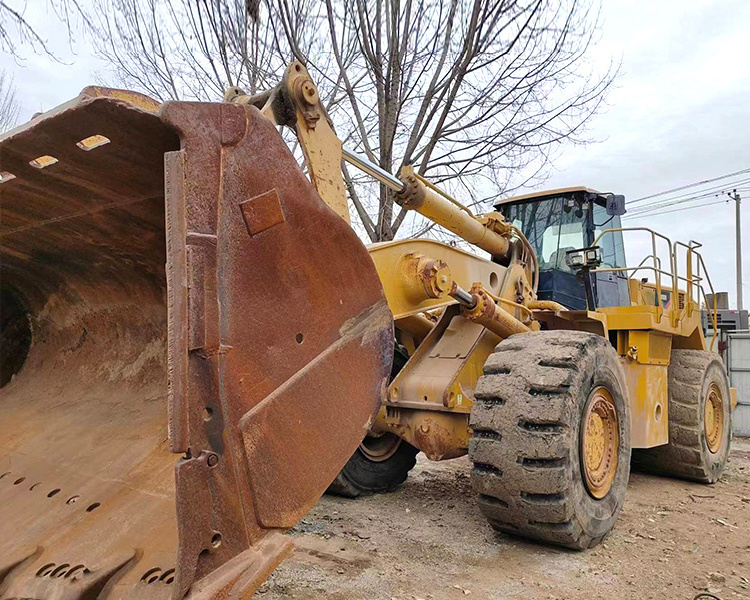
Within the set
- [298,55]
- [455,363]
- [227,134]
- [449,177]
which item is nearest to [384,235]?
[449,177]

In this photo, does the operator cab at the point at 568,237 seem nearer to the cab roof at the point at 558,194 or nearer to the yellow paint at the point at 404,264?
the cab roof at the point at 558,194

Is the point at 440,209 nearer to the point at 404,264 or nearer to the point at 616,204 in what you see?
the point at 404,264

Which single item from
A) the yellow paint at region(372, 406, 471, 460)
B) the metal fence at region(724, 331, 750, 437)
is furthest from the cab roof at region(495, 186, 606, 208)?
the metal fence at region(724, 331, 750, 437)

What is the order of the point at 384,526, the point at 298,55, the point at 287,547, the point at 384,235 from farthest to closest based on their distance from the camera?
the point at 384,235
the point at 298,55
the point at 384,526
the point at 287,547

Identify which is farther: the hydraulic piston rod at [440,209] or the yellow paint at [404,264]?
the hydraulic piston rod at [440,209]

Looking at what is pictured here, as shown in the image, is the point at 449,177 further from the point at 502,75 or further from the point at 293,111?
the point at 293,111

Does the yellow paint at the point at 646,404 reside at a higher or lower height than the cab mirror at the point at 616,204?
lower

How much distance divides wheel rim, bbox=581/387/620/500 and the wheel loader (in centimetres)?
Result: 2

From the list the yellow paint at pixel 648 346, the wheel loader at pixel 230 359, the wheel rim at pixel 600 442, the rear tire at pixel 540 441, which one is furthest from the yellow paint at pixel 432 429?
the yellow paint at pixel 648 346

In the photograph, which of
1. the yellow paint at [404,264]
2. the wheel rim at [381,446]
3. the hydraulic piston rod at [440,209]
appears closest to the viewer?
the yellow paint at [404,264]

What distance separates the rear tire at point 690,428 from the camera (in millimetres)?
5734

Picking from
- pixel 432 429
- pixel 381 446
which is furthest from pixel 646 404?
pixel 381 446

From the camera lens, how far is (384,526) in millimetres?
4285

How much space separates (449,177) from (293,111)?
7.18 metres
